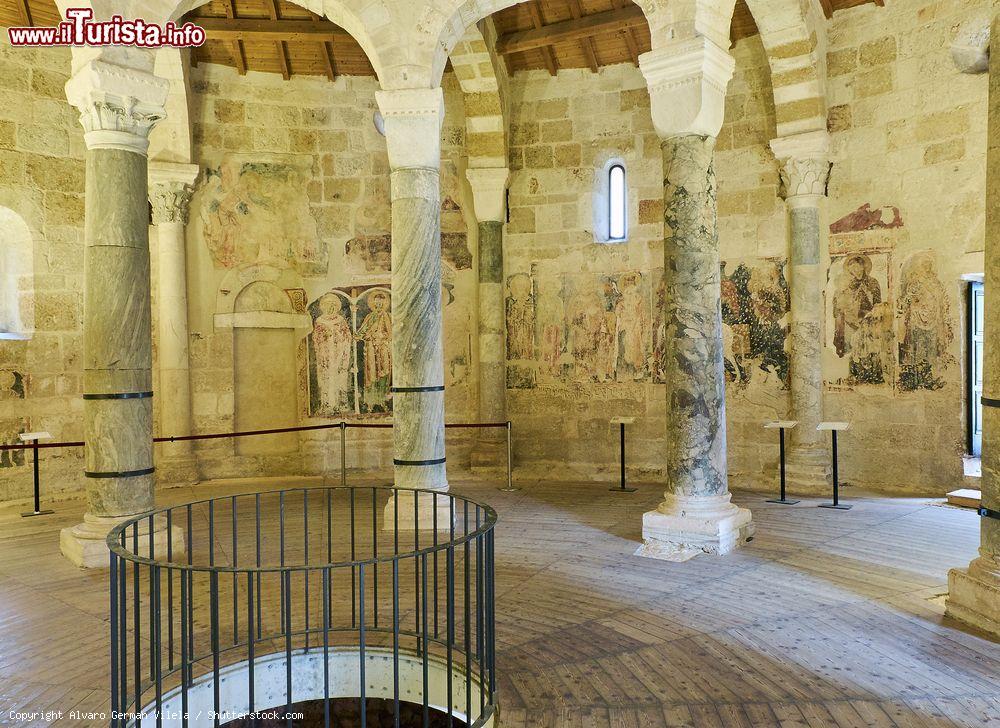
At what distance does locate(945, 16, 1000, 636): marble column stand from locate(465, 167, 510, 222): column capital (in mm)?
6561

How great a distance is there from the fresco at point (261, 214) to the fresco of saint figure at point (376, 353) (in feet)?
2.90

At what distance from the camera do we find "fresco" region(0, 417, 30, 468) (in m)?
8.66

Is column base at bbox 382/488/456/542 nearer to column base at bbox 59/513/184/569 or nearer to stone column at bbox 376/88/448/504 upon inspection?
stone column at bbox 376/88/448/504

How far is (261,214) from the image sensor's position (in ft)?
34.0

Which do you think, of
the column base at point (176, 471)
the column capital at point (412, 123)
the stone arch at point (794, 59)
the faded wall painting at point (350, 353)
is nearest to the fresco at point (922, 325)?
the stone arch at point (794, 59)

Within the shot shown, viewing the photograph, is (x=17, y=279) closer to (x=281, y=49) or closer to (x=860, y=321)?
(x=281, y=49)

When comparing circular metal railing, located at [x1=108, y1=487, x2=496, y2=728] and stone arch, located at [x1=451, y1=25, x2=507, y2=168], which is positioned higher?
stone arch, located at [x1=451, y1=25, x2=507, y2=168]

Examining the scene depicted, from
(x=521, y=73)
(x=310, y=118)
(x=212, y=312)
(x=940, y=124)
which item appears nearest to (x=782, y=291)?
(x=940, y=124)

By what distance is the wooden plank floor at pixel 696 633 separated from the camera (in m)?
3.49

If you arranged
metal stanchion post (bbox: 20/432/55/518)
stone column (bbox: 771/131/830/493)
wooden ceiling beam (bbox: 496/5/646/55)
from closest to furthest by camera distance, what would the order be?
metal stanchion post (bbox: 20/432/55/518) → stone column (bbox: 771/131/830/493) → wooden ceiling beam (bbox: 496/5/646/55)

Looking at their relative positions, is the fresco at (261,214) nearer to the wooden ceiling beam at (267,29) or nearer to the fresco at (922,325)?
the wooden ceiling beam at (267,29)

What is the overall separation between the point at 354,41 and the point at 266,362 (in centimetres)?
438

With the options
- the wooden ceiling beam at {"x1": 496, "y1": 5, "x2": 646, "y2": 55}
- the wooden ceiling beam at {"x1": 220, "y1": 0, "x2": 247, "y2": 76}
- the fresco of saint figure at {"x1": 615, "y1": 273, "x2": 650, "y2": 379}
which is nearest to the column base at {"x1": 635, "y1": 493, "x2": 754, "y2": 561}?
the fresco of saint figure at {"x1": 615, "y1": 273, "x2": 650, "y2": 379}

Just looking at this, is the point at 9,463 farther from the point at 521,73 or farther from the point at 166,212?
the point at 521,73
